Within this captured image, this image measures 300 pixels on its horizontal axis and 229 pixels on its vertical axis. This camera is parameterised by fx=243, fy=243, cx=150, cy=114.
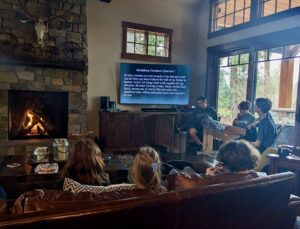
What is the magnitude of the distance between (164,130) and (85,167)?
3.29 meters

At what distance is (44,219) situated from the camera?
2.68 feet

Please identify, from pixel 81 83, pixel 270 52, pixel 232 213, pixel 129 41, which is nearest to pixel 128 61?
pixel 129 41

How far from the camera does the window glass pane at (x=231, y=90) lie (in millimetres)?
5007

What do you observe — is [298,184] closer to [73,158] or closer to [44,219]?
[73,158]

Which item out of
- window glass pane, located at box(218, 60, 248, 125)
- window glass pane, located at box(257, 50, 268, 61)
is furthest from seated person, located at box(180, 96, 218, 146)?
window glass pane, located at box(257, 50, 268, 61)

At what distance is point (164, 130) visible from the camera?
4.85m

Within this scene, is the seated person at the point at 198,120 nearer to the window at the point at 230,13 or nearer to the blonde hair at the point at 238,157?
the window at the point at 230,13

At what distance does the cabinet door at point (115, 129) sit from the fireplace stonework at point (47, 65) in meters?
0.39

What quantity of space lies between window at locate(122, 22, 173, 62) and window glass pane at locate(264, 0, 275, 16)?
2.03 meters

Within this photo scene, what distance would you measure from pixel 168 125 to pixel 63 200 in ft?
12.5

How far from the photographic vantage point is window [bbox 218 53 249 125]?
197 inches

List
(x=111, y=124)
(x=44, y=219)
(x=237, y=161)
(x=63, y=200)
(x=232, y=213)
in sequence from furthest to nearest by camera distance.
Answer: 1. (x=111, y=124)
2. (x=237, y=161)
3. (x=232, y=213)
4. (x=63, y=200)
5. (x=44, y=219)

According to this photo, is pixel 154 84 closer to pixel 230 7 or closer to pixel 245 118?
pixel 245 118

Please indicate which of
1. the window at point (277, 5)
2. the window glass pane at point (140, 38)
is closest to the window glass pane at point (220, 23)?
the window at point (277, 5)
